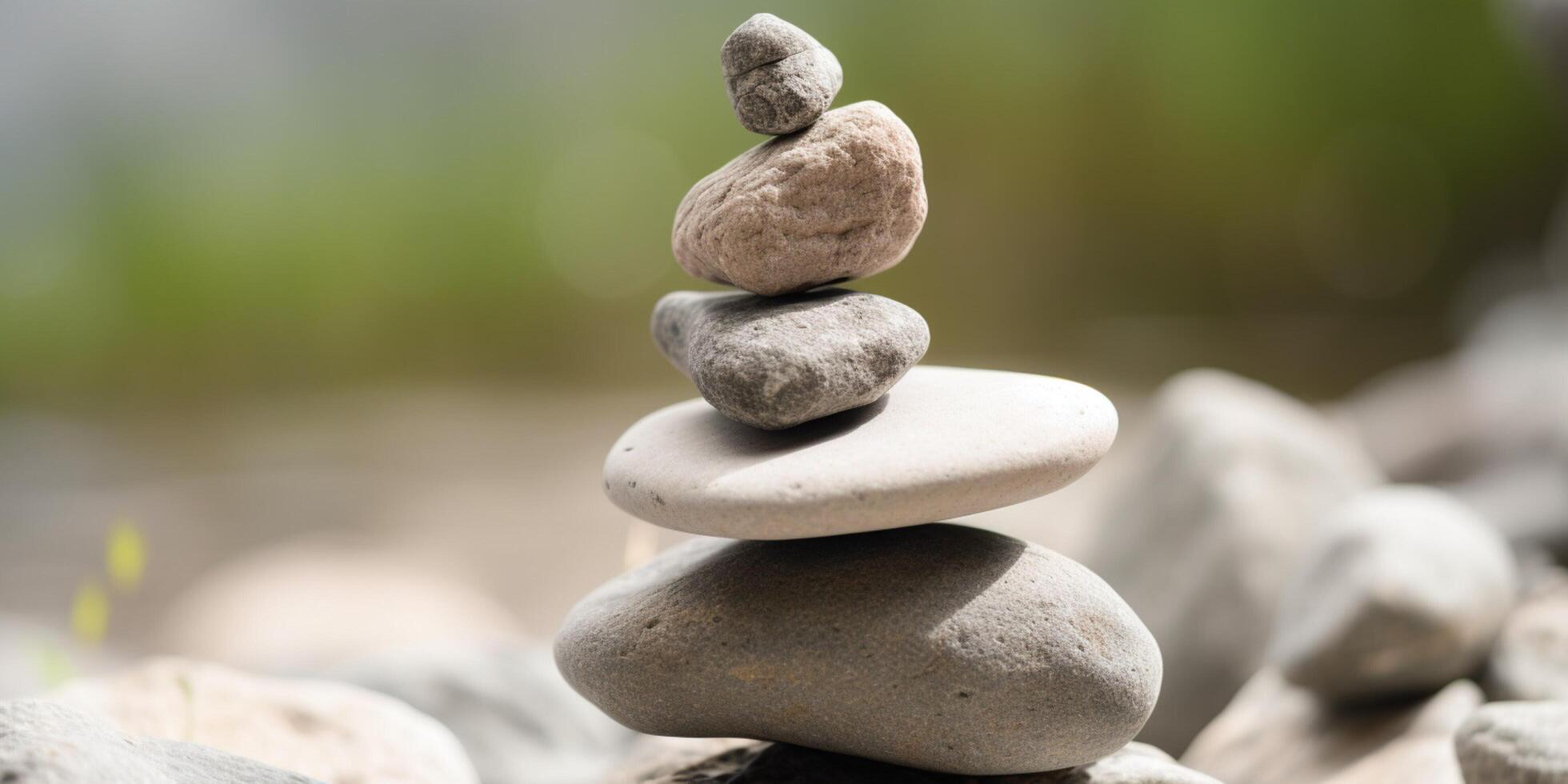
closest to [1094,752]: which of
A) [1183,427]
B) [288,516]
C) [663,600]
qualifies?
[663,600]

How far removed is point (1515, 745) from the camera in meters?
1.81

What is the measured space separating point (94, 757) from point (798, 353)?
0.97 meters

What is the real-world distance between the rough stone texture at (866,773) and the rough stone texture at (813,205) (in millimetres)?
784

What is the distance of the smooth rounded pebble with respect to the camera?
1524 mm

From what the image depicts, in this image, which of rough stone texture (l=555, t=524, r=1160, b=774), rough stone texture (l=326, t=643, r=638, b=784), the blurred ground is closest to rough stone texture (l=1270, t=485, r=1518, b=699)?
rough stone texture (l=555, t=524, r=1160, b=774)

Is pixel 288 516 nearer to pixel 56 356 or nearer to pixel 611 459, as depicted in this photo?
pixel 56 356

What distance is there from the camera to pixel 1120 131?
7.82m

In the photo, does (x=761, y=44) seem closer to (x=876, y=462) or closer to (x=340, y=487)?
(x=876, y=462)

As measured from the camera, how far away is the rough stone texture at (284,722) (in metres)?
2.07

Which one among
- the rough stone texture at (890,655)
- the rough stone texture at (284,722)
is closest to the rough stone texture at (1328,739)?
the rough stone texture at (890,655)

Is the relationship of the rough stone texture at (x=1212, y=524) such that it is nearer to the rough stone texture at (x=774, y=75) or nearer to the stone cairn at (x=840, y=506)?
the stone cairn at (x=840, y=506)

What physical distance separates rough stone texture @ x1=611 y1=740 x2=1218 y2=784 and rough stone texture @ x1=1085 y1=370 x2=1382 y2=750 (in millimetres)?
1152

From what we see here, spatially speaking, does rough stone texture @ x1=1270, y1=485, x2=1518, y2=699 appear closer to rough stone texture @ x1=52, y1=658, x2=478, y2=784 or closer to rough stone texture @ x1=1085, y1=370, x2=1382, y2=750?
rough stone texture @ x1=1085, y1=370, x2=1382, y2=750

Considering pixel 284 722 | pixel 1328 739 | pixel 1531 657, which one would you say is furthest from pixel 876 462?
pixel 1531 657
